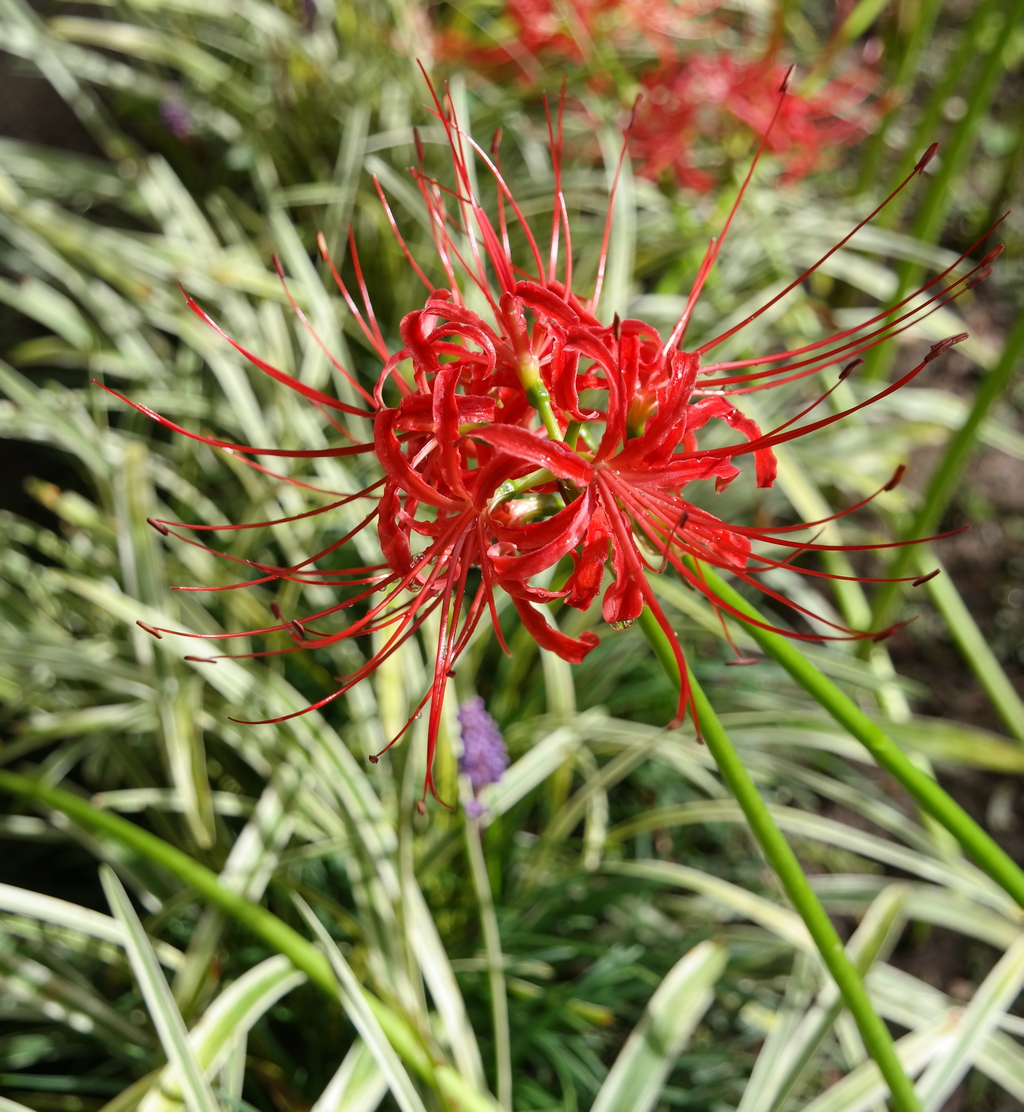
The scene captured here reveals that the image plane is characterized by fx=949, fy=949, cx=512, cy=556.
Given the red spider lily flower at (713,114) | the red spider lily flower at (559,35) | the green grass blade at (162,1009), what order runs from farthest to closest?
the red spider lily flower at (559,35), the red spider lily flower at (713,114), the green grass blade at (162,1009)

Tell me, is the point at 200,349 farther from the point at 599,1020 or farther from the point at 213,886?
the point at 599,1020

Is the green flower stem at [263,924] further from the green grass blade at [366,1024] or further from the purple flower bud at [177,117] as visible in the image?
the purple flower bud at [177,117]

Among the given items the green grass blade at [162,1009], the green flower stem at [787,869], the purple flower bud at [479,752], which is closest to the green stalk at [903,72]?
the purple flower bud at [479,752]

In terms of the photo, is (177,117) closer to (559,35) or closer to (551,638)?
(559,35)

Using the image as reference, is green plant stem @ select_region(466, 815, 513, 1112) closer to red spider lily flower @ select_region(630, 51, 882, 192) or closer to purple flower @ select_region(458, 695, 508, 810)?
purple flower @ select_region(458, 695, 508, 810)

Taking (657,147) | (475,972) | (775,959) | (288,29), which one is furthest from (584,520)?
(288,29)

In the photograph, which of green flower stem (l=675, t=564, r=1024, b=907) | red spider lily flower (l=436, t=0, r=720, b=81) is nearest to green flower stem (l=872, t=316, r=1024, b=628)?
green flower stem (l=675, t=564, r=1024, b=907)
